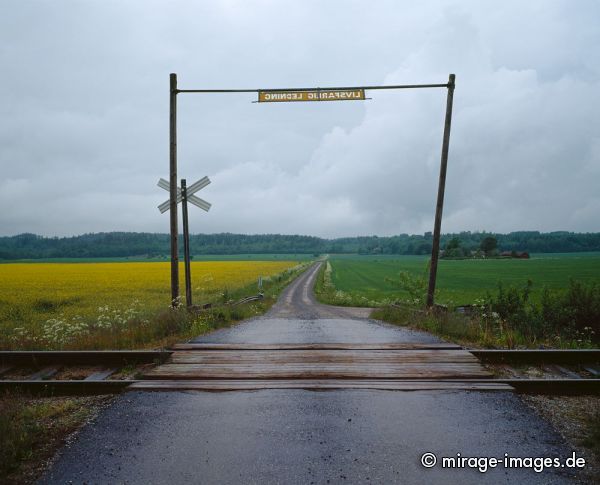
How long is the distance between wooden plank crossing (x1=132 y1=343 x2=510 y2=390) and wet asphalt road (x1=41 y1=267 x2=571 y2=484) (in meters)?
0.28

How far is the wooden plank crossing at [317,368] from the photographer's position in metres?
5.52

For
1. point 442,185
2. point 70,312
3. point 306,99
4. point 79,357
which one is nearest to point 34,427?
point 79,357

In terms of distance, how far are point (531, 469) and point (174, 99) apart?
11910mm

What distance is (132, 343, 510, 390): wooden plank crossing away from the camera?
552 cm

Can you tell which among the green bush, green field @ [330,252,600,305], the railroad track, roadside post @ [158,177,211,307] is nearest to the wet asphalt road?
the railroad track

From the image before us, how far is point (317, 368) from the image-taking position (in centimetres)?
623

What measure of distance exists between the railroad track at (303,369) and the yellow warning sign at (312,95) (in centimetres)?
703

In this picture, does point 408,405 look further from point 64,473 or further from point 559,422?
point 64,473

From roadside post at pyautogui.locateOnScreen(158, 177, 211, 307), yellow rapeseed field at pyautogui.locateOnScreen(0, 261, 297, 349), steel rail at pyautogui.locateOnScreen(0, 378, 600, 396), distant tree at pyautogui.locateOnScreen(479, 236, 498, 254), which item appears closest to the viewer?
steel rail at pyautogui.locateOnScreen(0, 378, 600, 396)

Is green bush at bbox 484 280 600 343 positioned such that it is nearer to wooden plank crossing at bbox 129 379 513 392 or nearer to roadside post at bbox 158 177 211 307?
wooden plank crossing at bbox 129 379 513 392

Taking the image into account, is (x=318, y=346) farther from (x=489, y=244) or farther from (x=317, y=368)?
(x=489, y=244)

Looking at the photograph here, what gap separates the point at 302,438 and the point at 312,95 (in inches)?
364

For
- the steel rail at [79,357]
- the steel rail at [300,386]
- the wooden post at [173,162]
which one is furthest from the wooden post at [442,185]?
the steel rail at [79,357]

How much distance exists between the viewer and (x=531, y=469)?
3.51 meters
